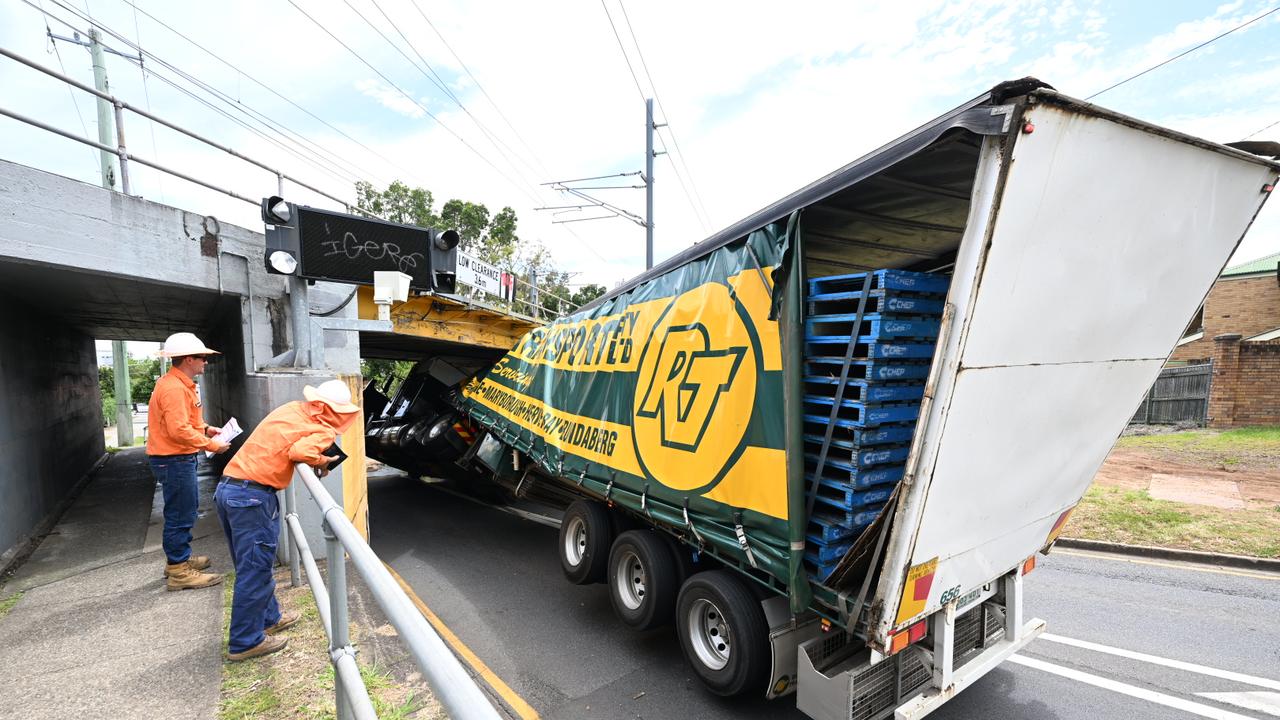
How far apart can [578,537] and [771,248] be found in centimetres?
346

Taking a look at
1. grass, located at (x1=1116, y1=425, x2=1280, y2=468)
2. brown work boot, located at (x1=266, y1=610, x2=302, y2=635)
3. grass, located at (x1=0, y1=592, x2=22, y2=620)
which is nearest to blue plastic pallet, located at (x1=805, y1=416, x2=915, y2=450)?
brown work boot, located at (x1=266, y1=610, x2=302, y2=635)

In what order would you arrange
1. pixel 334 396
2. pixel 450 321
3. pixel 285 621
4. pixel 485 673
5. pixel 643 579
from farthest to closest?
pixel 450 321, pixel 643 579, pixel 485 673, pixel 285 621, pixel 334 396

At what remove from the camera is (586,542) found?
5078mm

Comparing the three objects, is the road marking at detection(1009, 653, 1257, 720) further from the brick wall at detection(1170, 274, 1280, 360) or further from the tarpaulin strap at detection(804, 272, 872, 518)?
the brick wall at detection(1170, 274, 1280, 360)

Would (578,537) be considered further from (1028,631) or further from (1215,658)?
(1215,658)

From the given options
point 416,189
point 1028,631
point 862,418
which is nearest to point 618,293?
point 862,418

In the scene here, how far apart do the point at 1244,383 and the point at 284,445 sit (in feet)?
61.8

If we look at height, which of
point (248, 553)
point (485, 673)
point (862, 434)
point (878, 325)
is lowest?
point (485, 673)

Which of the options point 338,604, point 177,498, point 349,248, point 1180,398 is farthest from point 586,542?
point 1180,398

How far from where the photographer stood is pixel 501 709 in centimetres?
376

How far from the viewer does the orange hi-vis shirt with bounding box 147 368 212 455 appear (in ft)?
14.4

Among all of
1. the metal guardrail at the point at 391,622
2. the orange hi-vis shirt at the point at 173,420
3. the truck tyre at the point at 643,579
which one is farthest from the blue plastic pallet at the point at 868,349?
the orange hi-vis shirt at the point at 173,420

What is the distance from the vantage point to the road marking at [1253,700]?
3.53 m

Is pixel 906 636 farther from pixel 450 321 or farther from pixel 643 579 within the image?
pixel 450 321
